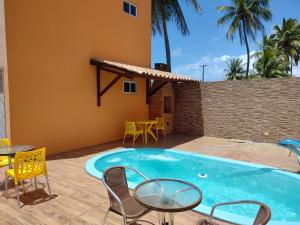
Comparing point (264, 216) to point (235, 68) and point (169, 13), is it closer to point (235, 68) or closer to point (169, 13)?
point (169, 13)

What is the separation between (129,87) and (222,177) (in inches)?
255

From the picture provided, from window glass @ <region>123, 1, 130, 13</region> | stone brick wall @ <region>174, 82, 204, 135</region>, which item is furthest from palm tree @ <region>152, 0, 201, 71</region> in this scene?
stone brick wall @ <region>174, 82, 204, 135</region>

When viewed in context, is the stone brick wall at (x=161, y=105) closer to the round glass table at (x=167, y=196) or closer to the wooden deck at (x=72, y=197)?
the wooden deck at (x=72, y=197)

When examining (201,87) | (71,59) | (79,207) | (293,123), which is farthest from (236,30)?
(79,207)

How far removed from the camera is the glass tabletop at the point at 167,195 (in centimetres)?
233

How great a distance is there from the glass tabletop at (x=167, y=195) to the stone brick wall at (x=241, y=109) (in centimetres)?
847

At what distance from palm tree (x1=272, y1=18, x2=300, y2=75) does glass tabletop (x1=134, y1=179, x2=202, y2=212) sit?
27477mm

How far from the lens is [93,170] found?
5.67 metres

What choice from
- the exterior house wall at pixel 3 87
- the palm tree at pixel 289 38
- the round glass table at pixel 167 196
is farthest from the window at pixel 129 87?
the palm tree at pixel 289 38

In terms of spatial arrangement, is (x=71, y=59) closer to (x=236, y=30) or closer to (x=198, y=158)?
(x=198, y=158)

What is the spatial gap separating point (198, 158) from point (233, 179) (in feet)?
5.45

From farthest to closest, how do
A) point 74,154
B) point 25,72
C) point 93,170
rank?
point 74,154, point 25,72, point 93,170

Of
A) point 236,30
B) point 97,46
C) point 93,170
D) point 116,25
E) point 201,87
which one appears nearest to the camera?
point 93,170

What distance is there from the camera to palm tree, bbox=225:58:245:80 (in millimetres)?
29469
